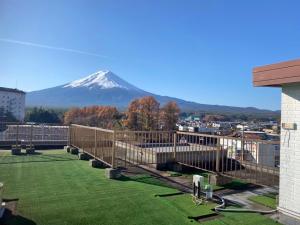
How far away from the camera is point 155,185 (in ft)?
21.4

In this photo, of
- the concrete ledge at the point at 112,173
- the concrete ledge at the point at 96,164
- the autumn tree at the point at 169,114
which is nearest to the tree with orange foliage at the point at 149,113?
the autumn tree at the point at 169,114

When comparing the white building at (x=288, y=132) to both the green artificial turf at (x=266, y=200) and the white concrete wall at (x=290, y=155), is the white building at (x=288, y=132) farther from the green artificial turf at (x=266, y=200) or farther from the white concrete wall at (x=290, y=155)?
the green artificial turf at (x=266, y=200)

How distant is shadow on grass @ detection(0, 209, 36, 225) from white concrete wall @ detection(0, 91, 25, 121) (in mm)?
104466

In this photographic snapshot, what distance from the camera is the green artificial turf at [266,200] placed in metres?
5.40

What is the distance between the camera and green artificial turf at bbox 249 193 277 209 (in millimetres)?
5399

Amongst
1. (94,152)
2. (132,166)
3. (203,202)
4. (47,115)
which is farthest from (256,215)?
(47,115)

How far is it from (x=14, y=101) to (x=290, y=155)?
112184 millimetres

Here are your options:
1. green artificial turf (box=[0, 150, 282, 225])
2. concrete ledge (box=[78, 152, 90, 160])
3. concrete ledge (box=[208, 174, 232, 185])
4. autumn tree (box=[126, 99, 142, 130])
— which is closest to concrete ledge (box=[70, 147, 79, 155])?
concrete ledge (box=[78, 152, 90, 160])

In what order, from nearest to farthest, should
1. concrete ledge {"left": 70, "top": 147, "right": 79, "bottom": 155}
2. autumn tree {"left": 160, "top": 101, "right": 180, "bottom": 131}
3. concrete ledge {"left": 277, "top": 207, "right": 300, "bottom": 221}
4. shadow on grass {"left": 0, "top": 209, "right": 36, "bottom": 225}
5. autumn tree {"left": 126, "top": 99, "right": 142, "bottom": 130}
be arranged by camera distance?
shadow on grass {"left": 0, "top": 209, "right": 36, "bottom": 225}
concrete ledge {"left": 277, "top": 207, "right": 300, "bottom": 221}
concrete ledge {"left": 70, "top": 147, "right": 79, "bottom": 155}
autumn tree {"left": 126, "top": 99, "right": 142, "bottom": 130}
autumn tree {"left": 160, "top": 101, "right": 180, "bottom": 131}

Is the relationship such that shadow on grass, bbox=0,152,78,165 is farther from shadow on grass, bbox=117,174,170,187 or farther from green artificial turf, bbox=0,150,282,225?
shadow on grass, bbox=117,174,170,187

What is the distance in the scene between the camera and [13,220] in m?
4.22

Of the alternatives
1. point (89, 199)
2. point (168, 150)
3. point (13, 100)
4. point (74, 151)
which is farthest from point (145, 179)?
point (13, 100)

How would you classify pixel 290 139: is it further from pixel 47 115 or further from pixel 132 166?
pixel 47 115

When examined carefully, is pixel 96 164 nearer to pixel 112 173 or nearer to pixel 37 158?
pixel 112 173
